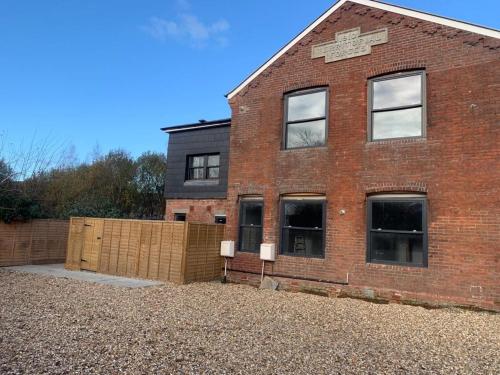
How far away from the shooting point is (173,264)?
37.7ft

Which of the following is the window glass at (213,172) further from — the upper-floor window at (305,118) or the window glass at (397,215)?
the window glass at (397,215)

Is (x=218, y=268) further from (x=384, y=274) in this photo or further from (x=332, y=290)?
(x=384, y=274)

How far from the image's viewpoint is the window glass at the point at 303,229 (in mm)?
10703

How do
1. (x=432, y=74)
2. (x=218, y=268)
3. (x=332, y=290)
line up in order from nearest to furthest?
(x=432, y=74), (x=332, y=290), (x=218, y=268)

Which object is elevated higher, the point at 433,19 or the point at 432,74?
the point at 433,19

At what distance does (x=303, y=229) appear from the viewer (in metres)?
10.9

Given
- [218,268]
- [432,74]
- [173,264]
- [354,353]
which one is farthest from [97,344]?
[432,74]

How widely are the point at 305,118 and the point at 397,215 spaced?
3.83 metres

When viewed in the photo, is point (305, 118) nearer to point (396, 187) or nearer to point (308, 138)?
point (308, 138)

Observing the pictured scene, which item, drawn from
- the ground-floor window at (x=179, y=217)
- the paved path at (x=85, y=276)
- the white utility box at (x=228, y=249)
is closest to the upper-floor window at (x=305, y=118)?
the white utility box at (x=228, y=249)

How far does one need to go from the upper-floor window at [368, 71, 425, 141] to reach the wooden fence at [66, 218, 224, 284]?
5.73m

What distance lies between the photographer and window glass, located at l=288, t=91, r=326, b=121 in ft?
36.8

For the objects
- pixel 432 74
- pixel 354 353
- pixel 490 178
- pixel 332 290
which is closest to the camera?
pixel 354 353

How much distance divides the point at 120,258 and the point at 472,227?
32.9 ft
